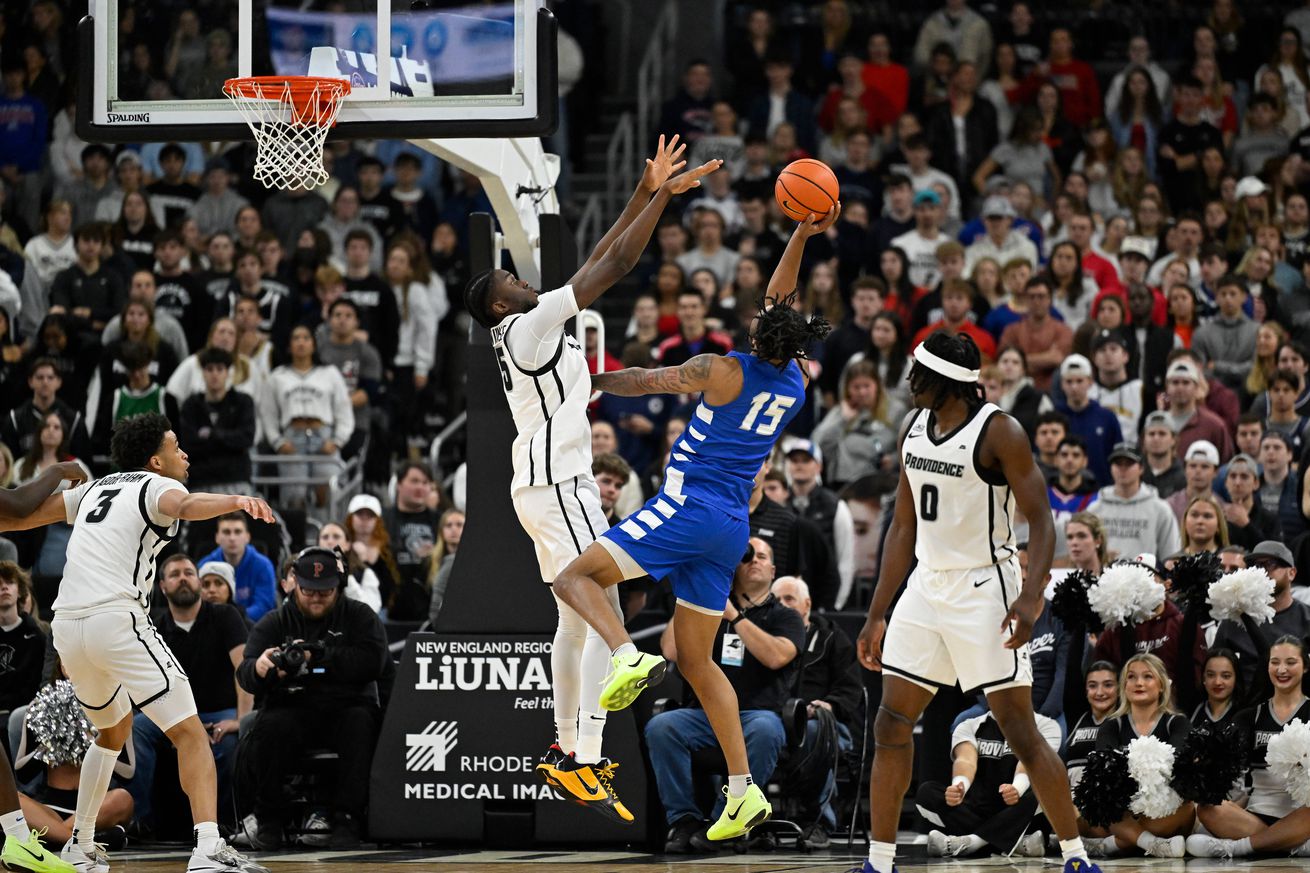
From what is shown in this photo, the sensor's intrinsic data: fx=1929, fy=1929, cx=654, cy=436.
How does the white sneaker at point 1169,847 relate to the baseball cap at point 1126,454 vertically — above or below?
below

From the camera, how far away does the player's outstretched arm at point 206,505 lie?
860 centimetres

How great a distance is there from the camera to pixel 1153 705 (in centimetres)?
1099

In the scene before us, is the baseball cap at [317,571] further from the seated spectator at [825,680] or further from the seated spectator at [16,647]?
the seated spectator at [825,680]

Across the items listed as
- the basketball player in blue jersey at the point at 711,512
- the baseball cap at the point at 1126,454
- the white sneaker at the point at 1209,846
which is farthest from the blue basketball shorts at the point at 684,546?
the baseball cap at the point at 1126,454

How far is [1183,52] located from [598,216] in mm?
6900

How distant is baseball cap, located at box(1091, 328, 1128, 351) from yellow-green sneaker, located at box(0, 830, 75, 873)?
8939 millimetres

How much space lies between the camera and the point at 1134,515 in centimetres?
1317

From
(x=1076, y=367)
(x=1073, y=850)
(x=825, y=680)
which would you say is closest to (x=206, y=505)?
(x=1073, y=850)

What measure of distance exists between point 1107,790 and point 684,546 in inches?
127

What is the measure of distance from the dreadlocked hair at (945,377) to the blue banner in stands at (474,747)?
11.6 feet

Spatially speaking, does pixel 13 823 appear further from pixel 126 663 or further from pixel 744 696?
pixel 744 696

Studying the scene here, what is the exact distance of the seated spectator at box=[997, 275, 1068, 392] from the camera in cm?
1548

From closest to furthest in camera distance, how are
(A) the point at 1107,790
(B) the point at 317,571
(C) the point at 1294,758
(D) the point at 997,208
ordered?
(C) the point at 1294,758 < (A) the point at 1107,790 < (B) the point at 317,571 < (D) the point at 997,208

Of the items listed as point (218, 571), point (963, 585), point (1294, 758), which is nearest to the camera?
point (963, 585)
